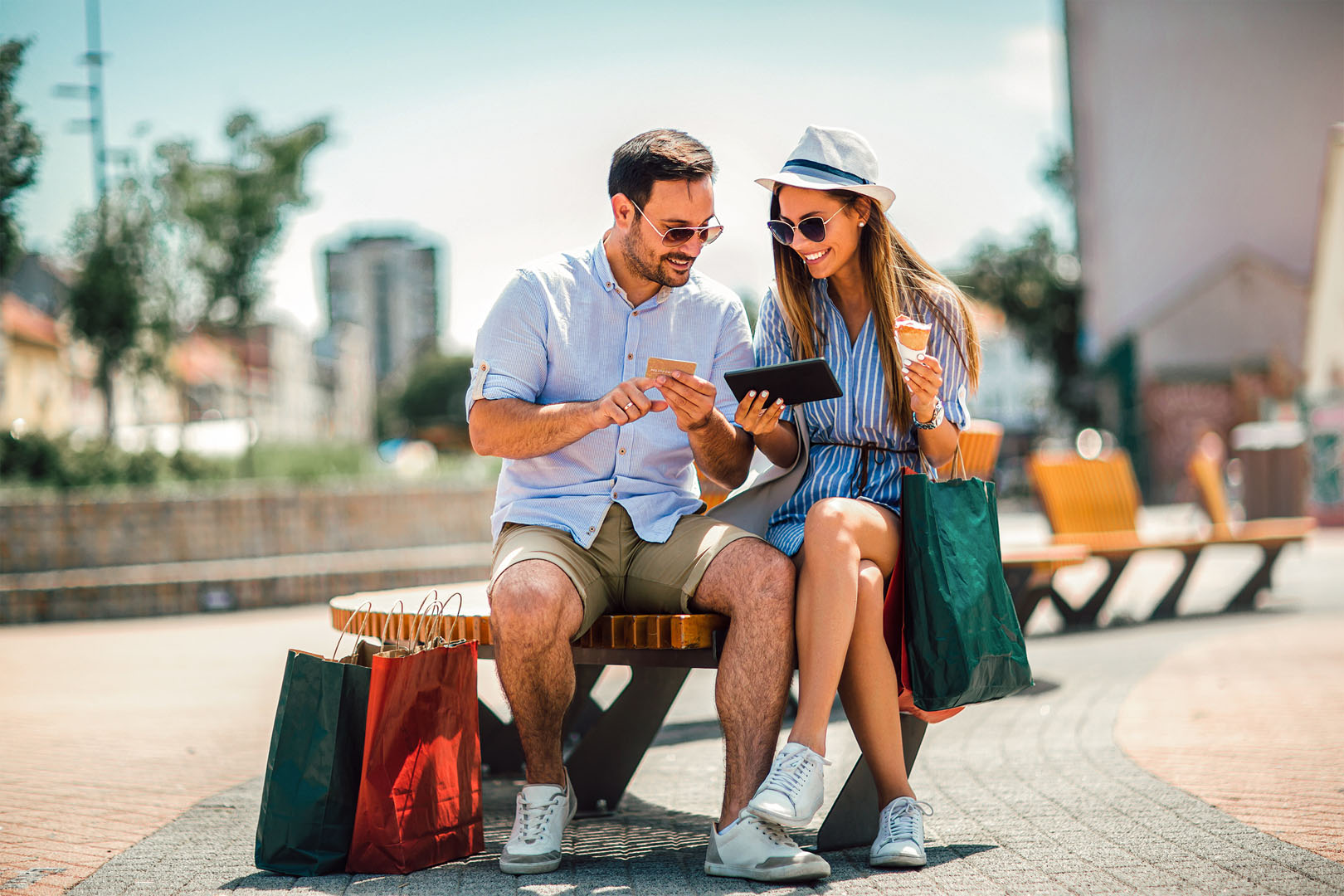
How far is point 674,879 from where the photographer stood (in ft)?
9.42

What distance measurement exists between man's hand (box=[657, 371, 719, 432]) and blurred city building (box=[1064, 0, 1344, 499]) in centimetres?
3008

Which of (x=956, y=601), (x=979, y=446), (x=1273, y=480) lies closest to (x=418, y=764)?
(x=956, y=601)

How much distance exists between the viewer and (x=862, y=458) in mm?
3410

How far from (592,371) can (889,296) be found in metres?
0.83

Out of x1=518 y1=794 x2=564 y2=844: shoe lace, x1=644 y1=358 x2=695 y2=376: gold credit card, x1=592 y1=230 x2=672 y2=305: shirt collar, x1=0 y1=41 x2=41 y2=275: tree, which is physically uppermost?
x1=0 y1=41 x2=41 y2=275: tree

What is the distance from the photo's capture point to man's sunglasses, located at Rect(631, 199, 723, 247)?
3.38 metres

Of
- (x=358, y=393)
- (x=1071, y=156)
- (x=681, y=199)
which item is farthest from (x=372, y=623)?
(x=358, y=393)

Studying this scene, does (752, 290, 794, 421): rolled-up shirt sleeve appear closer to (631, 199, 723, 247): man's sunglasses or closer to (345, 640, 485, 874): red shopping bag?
(631, 199, 723, 247): man's sunglasses

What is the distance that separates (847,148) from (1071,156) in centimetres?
4739

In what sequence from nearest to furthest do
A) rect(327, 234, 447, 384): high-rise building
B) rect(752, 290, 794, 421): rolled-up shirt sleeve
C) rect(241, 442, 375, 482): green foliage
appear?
rect(752, 290, 794, 421): rolled-up shirt sleeve < rect(241, 442, 375, 482): green foliage < rect(327, 234, 447, 384): high-rise building

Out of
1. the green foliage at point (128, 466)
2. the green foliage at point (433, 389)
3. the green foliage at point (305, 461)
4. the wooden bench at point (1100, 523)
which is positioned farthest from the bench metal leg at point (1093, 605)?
the green foliage at point (433, 389)

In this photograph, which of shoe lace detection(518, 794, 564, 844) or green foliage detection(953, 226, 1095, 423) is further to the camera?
green foliage detection(953, 226, 1095, 423)

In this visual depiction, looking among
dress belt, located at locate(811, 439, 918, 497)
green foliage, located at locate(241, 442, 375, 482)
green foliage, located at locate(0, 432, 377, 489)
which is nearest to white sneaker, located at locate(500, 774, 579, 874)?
dress belt, located at locate(811, 439, 918, 497)

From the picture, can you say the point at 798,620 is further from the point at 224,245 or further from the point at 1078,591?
the point at 224,245
